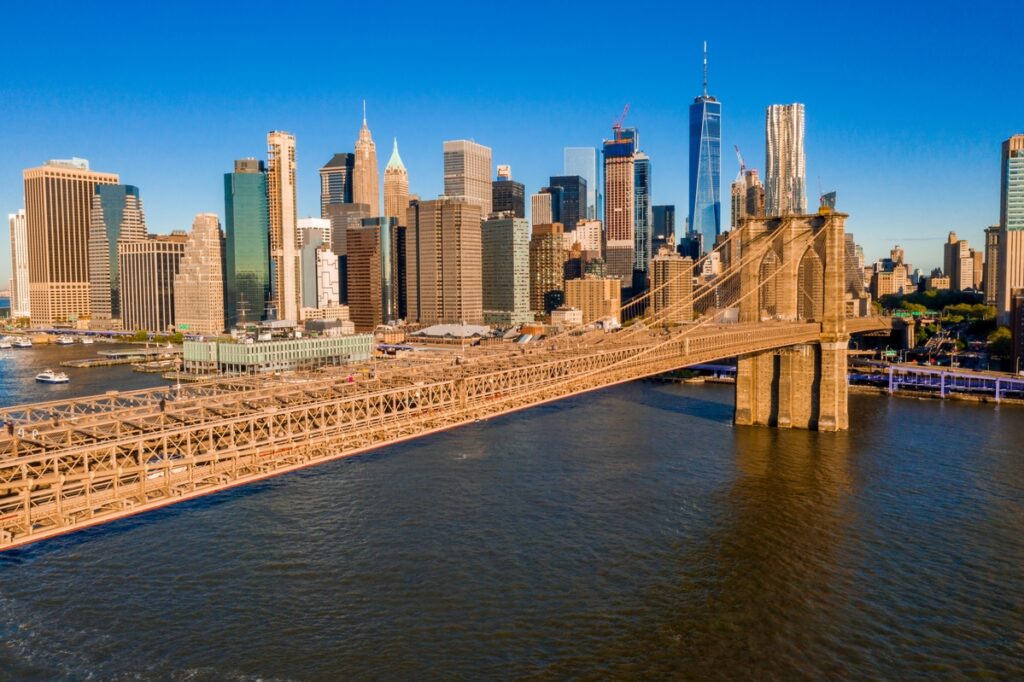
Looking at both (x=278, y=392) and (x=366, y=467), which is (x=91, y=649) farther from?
(x=366, y=467)

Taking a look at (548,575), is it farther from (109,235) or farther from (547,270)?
(109,235)

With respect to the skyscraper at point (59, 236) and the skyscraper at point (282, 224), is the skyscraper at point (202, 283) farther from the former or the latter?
the skyscraper at point (59, 236)

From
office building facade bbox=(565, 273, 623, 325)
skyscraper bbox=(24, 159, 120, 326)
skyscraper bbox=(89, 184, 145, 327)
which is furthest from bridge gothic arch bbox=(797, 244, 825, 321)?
skyscraper bbox=(24, 159, 120, 326)

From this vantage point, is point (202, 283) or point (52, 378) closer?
point (52, 378)

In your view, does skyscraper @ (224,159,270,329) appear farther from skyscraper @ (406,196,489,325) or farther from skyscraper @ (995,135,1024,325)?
skyscraper @ (995,135,1024,325)

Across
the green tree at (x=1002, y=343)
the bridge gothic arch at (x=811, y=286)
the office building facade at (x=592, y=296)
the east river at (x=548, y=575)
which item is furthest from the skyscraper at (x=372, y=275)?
the east river at (x=548, y=575)

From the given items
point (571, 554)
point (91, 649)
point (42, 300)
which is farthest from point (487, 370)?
point (42, 300)

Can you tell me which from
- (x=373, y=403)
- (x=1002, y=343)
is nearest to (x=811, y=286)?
(x=1002, y=343)
